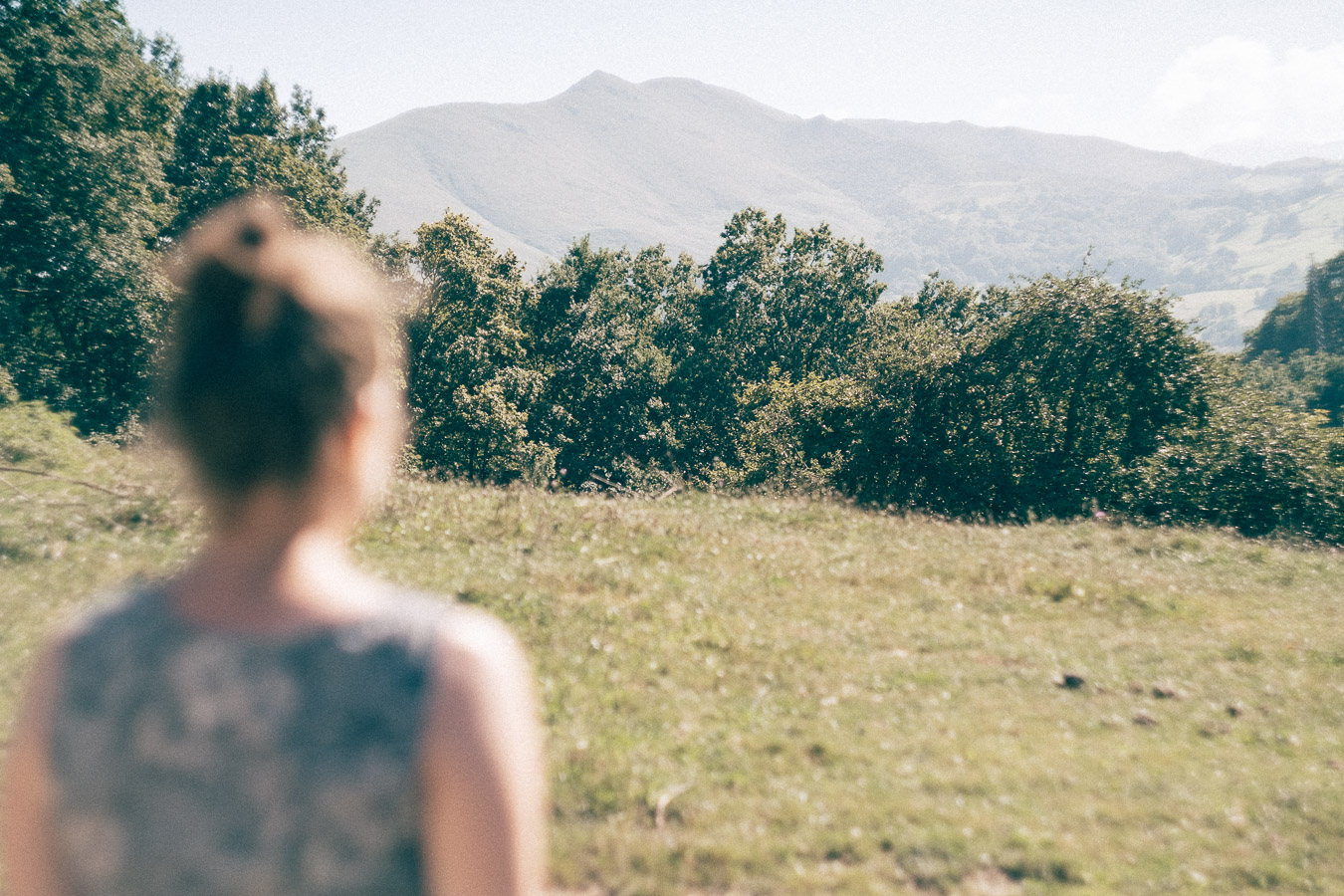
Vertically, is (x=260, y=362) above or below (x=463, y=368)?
above

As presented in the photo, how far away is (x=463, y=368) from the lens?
1806 inches

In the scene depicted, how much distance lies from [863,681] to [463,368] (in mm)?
39586

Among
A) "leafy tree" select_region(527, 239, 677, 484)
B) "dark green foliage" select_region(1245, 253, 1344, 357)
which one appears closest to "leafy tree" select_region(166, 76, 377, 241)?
"leafy tree" select_region(527, 239, 677, 484)

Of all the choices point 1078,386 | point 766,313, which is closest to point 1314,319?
point 766,313

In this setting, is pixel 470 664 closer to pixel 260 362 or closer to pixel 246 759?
pixel 246 759

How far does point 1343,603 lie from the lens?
16.4m

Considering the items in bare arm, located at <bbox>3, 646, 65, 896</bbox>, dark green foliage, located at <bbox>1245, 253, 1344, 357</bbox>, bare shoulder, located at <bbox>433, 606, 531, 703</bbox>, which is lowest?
bare arm, located at <bbox>3, 646, 65, 896</bbox>

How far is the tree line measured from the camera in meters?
31.5

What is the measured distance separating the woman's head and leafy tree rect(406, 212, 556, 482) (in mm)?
43701

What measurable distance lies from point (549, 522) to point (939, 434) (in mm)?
23398

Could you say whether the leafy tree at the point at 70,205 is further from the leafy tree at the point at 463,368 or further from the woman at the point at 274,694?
the woman at the point at 274,694

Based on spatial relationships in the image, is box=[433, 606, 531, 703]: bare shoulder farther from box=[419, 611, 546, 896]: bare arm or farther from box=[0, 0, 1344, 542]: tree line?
box=[0, 0, 1344, 542]: tree line

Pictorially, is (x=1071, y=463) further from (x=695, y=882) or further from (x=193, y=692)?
→ (x=193, y=692)

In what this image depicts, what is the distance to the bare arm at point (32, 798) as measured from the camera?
1577 mm
